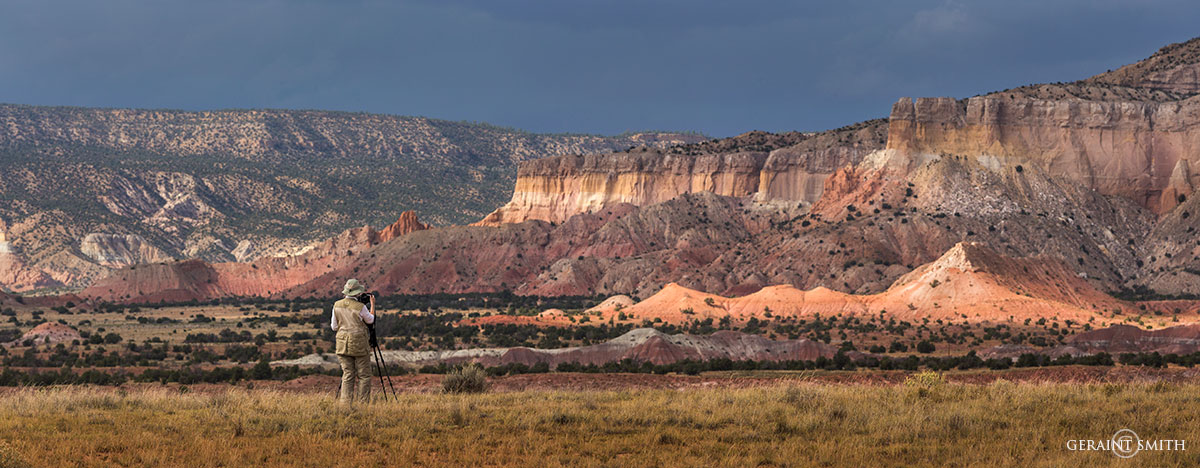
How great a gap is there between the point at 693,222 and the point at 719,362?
271 ft

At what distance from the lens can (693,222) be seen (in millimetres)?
127500

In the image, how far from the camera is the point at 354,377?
1897cm

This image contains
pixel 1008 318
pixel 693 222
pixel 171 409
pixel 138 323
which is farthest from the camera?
pixel 693 222

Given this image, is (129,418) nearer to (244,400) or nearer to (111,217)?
(244,400)

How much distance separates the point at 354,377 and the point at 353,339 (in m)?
0.84

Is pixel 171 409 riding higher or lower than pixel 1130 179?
lower

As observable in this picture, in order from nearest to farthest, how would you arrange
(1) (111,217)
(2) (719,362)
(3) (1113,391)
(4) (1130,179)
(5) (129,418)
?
(5) (129,418)
(3) (1113,391)
(2) (719,362)
(4) (1130,179)
(1) (111,217)

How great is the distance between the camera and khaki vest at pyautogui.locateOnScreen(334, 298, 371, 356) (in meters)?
18.4

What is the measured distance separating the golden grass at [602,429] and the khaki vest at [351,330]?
89cm

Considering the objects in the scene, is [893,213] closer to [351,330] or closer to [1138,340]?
[1138,340]

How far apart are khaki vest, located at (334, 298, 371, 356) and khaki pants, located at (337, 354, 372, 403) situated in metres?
0.26

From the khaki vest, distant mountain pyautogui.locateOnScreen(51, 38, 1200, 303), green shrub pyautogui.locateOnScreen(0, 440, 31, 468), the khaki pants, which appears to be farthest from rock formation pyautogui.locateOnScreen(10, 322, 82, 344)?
green shrub pyautogui.locateOnScreen(0, 440, 31, 468)

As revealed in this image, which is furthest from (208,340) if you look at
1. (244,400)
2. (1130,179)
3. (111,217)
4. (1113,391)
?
(111,217)

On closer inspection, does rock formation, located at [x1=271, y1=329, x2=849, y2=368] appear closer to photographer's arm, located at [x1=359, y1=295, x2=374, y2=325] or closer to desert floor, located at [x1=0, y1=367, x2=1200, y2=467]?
desert floor, located at [x1=0, y1=367, x2=1200, y2=467]
